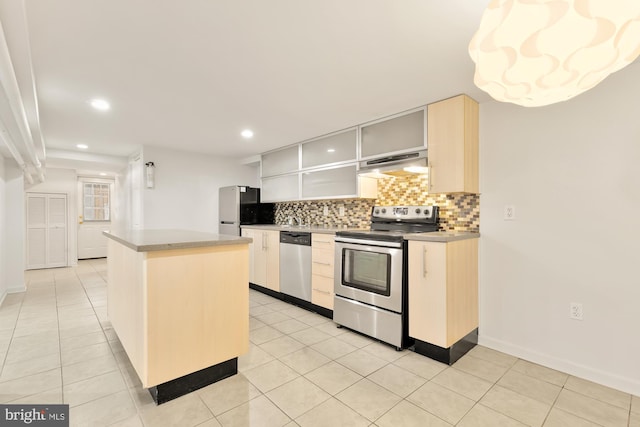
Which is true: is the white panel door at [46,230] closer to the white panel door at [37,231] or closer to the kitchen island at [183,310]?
the white panel door at [37,231]

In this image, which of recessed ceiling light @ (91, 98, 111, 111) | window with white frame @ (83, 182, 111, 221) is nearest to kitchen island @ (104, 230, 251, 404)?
recessed ceiling light @ (91, 98, 111, 111)

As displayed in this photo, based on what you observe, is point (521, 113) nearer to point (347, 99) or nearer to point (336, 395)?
point (347, 99)

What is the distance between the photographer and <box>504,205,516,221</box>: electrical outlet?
2566mm

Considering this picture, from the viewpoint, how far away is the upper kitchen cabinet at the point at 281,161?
441cm

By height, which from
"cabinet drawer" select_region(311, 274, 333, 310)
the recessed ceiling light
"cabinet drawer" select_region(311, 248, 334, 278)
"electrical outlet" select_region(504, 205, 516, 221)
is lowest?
"cabinet drawer" select_region(311, 274, 333, 310)

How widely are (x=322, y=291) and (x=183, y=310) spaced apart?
69.0 inches

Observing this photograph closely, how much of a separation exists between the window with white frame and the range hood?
7.42 m

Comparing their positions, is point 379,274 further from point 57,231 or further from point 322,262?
point 57,231

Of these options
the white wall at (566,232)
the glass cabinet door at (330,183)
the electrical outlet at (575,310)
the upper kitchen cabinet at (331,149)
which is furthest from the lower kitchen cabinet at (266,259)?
the electrical outlet at (575,310)

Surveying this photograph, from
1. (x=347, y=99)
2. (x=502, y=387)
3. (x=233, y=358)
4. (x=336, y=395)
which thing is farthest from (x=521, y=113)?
(x=233, y=358)

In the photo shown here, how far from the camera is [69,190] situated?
6.66m

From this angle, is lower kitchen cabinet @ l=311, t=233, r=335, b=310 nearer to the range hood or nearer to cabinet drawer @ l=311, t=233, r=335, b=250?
cabinet drawer @ l=311, t=233, r=335, b=250

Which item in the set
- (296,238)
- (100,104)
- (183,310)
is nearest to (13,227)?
(100,104)

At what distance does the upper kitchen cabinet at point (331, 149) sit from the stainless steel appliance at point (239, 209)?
1249 millimetres
